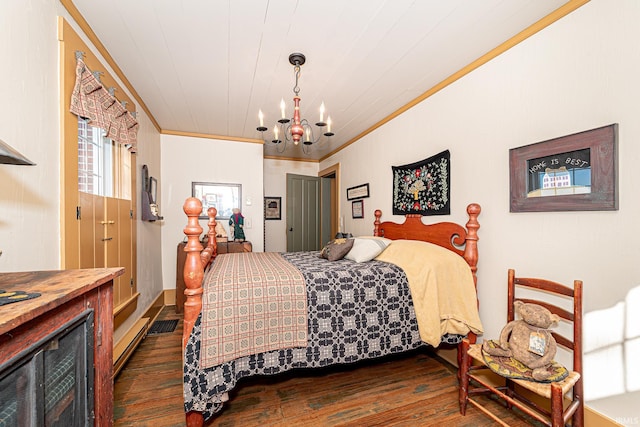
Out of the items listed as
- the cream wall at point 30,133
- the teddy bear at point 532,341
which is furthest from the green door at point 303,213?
the teddy bear at point 532,341

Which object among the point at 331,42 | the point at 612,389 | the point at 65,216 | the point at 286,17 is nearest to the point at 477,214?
the point at 612,389

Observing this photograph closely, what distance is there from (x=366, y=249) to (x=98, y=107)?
90.5 inches

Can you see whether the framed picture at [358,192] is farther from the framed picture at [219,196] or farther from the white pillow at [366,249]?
the framed picture at [219,196]

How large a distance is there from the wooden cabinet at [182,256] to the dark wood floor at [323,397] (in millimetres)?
1215

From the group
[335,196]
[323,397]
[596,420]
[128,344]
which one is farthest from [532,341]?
[335,196]

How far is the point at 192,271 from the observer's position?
4.84ft

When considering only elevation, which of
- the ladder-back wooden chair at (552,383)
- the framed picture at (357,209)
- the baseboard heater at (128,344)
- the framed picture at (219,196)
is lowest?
the baseboard heater at (128,344)

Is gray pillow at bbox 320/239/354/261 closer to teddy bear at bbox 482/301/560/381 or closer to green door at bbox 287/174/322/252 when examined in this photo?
teddy bear at bbox 482/301/560/381

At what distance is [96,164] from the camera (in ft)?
6.82

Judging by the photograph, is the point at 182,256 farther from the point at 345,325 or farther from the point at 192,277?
the point at 345,325

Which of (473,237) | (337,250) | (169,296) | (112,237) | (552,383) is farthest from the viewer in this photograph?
(169,296)

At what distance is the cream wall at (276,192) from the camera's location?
5.27 m

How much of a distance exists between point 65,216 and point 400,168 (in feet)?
9.31

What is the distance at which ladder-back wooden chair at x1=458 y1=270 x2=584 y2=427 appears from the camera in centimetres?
130
